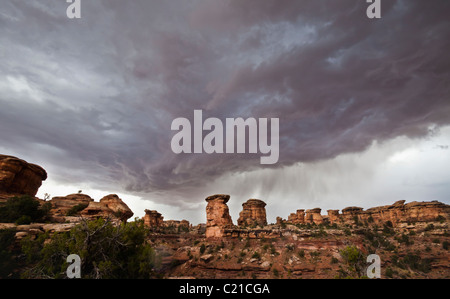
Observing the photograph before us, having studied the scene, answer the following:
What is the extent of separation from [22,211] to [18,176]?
12025 millimetres

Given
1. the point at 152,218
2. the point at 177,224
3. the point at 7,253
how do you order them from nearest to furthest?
the point at 7,253 → the point at 152,218 → the point at 177,224

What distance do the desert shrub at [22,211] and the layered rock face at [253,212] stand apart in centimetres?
6844

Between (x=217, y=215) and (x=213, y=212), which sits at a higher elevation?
(x=213, y=212)

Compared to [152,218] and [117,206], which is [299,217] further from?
[117,206]

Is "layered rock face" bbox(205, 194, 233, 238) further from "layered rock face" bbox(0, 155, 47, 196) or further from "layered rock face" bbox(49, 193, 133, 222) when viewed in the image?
"layered rock face" bbox(0, 155, 47, 196)

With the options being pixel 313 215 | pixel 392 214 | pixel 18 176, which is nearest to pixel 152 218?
pixel 18 176

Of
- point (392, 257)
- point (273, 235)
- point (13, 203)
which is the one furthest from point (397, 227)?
point (13, 203)

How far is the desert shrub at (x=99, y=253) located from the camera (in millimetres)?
10758

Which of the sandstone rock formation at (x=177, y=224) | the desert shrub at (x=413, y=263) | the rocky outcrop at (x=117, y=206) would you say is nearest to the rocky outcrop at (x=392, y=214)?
the desert shrub at (x=413, y=263)

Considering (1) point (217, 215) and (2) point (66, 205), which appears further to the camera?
(1) point (217, 215)

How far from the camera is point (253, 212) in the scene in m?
83.2

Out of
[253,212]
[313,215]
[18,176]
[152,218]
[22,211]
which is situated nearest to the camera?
[22,211]
